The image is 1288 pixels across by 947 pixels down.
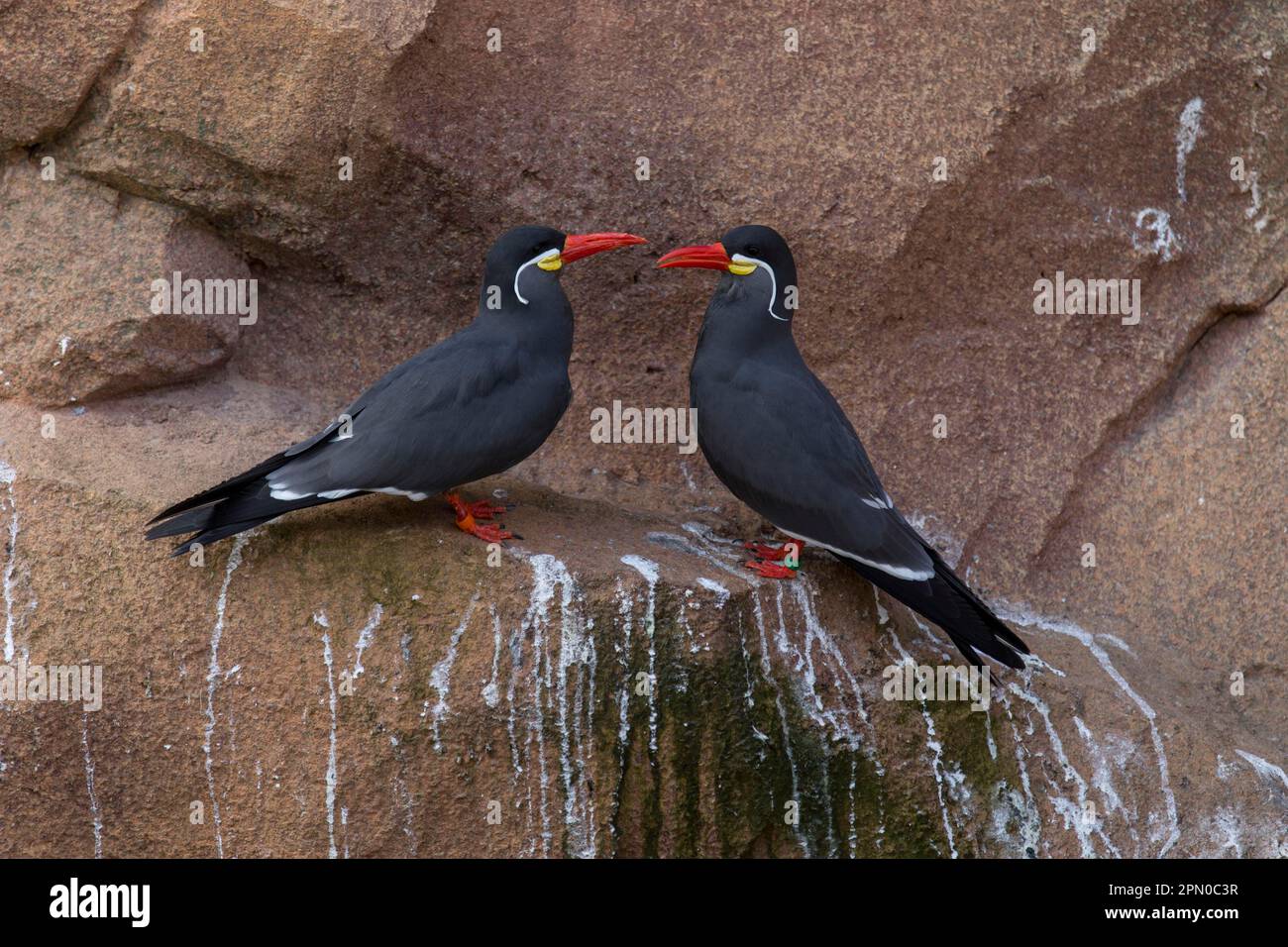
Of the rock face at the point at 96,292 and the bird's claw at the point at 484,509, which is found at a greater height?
the rock face at the point at 96,292

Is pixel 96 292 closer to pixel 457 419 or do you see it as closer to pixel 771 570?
pixel 457 419

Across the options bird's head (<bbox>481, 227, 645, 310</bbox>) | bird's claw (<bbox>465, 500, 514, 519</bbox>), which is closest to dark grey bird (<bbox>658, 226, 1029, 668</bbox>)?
bird's head (<bbox>481, 227, 645, 310</bbox>)

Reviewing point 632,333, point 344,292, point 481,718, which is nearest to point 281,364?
point 344,292

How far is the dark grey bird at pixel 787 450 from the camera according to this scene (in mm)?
5691

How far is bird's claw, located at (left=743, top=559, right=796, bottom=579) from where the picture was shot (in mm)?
5844

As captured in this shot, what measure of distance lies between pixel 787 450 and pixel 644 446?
122 centimetres

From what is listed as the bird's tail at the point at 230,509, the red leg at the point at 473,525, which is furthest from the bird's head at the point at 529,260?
the bird's tail at the point at 230,509

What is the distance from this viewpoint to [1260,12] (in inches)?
275

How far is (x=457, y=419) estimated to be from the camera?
5664 millimetres

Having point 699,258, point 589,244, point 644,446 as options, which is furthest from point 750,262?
point 644,446

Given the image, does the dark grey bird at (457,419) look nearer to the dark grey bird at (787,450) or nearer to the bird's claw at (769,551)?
the dark grey bird at (787,450)

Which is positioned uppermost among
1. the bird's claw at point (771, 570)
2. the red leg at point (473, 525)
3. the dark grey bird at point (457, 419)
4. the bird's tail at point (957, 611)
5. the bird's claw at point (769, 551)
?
the dark grey bird at point (457, 419)

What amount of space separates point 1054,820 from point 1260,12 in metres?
3.95

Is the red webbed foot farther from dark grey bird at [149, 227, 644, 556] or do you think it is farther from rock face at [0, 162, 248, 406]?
rock face at [0, 162, 248, 406]
